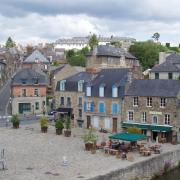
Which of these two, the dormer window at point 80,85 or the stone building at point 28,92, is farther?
the stone building at point 28,92

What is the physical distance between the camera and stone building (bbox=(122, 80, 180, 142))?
39375mm

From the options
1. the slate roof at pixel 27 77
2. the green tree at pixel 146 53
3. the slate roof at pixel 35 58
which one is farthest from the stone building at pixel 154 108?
the green tree at pixel 146 53

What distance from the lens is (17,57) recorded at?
268 feet

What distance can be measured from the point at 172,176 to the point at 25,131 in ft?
53.4

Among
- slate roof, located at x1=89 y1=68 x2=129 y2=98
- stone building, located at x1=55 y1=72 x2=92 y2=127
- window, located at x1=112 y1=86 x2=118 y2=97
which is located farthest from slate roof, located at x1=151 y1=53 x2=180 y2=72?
window, located at x1=112 y1=86 x2=118 y2=97

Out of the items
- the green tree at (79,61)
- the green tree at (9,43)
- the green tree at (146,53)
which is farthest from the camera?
the green tree at (9,43)

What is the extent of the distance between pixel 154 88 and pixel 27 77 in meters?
20.4

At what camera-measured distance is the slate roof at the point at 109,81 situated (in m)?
42.9

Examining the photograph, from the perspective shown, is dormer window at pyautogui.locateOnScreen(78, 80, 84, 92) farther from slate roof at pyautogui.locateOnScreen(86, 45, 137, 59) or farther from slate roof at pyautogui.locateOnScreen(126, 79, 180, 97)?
slate roof at pyautogui.locateOnScreen(86, 45, 137, 59)

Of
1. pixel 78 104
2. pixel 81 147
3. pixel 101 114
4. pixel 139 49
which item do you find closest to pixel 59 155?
pixel 81 147

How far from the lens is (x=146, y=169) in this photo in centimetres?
2894

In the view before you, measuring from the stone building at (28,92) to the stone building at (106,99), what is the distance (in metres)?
12.1

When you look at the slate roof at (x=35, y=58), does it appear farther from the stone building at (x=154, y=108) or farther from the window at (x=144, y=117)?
the window at (x=144, y=117)

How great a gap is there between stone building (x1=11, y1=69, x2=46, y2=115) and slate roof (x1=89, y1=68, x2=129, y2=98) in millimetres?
12073
